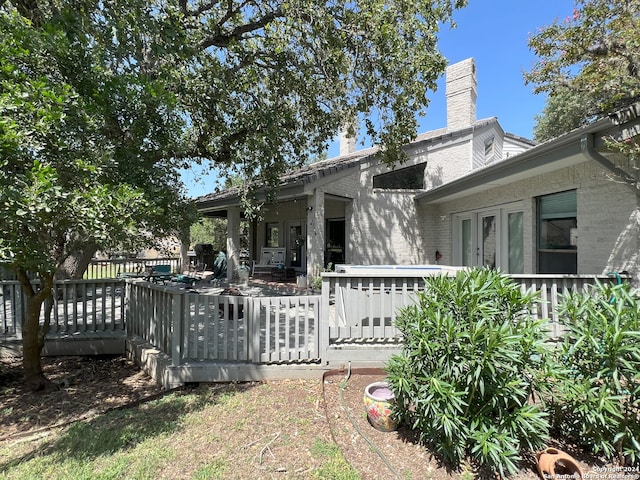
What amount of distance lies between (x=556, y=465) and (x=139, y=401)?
4278mm

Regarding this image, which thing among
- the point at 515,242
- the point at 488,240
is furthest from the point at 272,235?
the point at 515,242

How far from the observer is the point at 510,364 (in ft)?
8.39

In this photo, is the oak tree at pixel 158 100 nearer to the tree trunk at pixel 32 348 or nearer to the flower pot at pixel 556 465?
the tree trunk at pixel 32 348

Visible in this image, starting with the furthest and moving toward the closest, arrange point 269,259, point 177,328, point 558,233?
point 269,259
point 558,233
point 177,328

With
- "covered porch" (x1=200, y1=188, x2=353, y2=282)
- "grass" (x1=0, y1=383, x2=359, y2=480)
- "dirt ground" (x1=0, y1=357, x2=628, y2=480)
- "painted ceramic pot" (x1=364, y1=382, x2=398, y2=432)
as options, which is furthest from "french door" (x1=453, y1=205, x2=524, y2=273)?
"grass" (x1=0, y1=383, x2=359, y2=480)

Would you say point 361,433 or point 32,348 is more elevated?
point 32,348

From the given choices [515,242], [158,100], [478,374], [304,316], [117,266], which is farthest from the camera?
[117,266]

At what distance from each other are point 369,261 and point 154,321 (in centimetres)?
715

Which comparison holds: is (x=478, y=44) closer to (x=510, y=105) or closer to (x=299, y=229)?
(x=510, y=105)

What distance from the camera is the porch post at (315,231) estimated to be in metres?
9.41

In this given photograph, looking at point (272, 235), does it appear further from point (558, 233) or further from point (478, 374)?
point (478, 374)

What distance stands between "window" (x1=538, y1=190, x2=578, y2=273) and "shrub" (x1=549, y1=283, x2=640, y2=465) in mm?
4155

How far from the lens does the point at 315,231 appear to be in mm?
9453

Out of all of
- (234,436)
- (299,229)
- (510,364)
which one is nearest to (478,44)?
(299,229)
